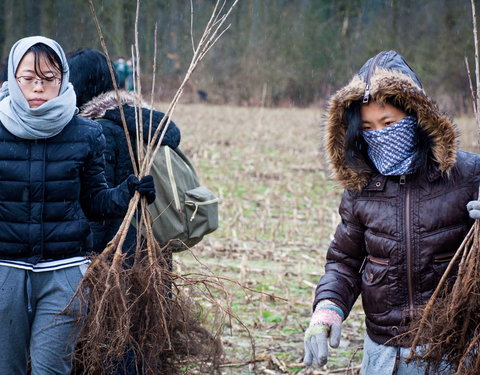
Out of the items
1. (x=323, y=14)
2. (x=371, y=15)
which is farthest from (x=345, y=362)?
(x=323, y=14)

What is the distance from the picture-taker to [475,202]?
7.52 ft

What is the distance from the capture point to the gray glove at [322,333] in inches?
97.5

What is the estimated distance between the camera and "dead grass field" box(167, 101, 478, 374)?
4.53 meters

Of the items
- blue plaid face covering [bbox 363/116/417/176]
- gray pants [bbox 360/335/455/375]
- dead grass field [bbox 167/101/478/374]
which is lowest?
dead grass field [bbox 167/101/478/374]

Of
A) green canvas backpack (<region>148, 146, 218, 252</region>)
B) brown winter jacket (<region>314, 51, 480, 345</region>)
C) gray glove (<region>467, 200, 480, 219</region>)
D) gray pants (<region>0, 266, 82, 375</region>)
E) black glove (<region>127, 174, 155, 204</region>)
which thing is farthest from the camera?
green canvas backpack (<region>148, 146, 218, 252</region>)

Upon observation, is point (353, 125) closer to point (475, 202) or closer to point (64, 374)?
point (475, 202)

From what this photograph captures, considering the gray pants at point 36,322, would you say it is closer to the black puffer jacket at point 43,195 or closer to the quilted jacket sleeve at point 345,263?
the black puffer jacket at point 43,195

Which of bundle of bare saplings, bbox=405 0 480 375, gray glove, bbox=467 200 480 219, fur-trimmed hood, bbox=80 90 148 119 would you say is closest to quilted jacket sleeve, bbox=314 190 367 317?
bundle of bare saplings, bbox=405 0 480 375

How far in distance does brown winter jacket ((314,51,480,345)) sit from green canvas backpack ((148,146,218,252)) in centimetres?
107

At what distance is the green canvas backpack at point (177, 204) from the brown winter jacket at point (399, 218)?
1067 millimetres

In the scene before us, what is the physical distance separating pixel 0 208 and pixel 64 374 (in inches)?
27.1

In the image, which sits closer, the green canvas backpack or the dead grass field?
the green canvas backpack

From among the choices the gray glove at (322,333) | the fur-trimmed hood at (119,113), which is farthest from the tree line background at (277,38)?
the gray glove at (322,333)

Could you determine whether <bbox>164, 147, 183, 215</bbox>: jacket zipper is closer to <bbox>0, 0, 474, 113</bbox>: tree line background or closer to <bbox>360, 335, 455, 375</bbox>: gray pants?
<bbox>360, 335, 455, 375</bbox>: gray pants
